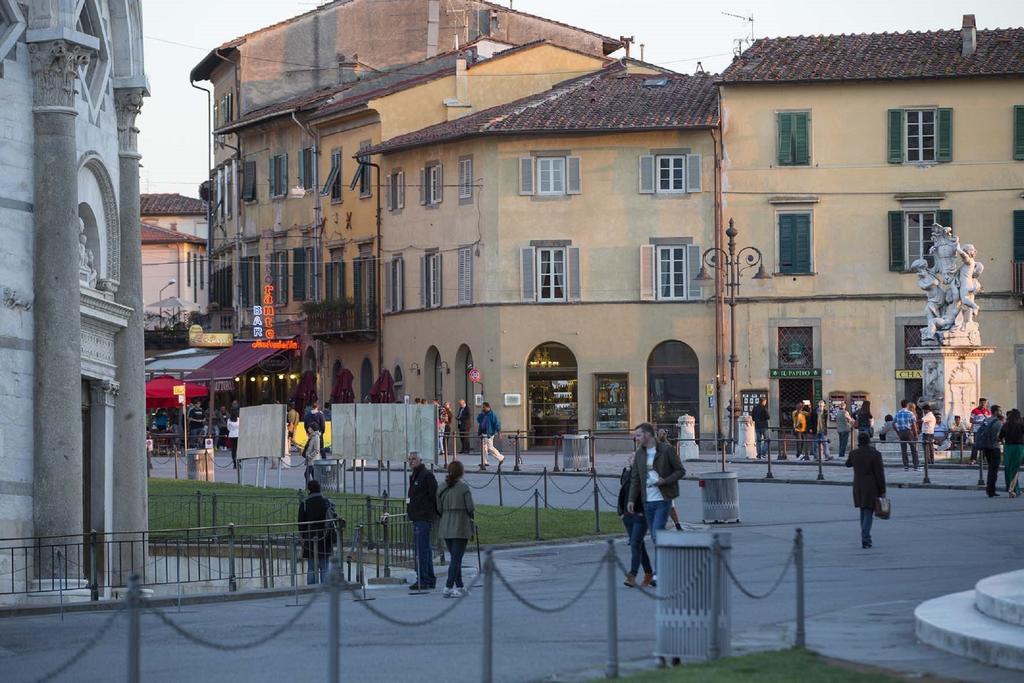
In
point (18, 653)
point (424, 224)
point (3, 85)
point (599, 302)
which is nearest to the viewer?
point (18, 653)

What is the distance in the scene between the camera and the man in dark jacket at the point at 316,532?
2308 cm

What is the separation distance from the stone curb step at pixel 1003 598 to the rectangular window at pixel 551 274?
41.1m

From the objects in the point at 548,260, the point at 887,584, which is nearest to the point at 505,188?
the point at 548,260

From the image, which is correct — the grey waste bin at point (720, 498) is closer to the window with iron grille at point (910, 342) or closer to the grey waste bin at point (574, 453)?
the grey waste bin at point (574, 453)

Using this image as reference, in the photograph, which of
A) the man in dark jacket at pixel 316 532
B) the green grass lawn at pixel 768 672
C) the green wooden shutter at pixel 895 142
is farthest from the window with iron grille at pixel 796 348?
the green grass lawn at pixel 768 672

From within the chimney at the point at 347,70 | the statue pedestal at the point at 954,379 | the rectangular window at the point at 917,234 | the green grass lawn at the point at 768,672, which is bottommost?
the green grass lawn at the point at 768,672

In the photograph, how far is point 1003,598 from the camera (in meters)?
15.1

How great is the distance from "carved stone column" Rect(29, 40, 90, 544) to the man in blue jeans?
6679mm

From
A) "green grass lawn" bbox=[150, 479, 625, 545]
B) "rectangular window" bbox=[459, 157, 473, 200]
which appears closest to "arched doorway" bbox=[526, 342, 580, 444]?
"rectangular window" bbox=[459, 157, 473, 200]

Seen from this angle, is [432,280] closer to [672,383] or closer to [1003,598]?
[672,383]

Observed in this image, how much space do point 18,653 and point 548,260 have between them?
1626 inches

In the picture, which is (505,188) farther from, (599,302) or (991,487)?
(991,487)

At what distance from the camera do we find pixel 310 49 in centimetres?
7050

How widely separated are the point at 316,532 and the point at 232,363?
151ft
